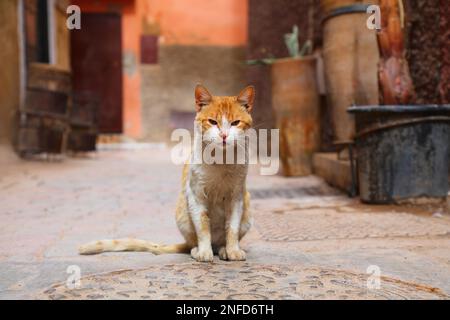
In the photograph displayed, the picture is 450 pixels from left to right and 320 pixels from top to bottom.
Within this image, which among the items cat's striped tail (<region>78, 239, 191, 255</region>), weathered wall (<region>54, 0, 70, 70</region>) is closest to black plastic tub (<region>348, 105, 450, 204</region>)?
cat's striped tail (<region>78, 239, 191, 255</region>)

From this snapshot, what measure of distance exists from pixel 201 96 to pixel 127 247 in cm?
72

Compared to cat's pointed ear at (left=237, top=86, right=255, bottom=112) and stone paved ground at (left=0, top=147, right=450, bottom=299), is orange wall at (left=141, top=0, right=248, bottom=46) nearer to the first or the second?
stone paved ground at (left=0, top=147, right=450, bottom=299)

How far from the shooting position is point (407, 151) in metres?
3.05

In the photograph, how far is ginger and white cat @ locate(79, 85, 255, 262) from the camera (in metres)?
1.82

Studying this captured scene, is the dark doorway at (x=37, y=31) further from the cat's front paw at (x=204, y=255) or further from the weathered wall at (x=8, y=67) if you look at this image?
the cat's front paw at (x=204, y=255)

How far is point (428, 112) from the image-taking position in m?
3.00

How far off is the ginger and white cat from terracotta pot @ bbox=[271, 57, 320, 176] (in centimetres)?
269

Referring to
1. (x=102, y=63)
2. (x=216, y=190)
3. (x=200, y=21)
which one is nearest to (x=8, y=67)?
(x=102, y=63)

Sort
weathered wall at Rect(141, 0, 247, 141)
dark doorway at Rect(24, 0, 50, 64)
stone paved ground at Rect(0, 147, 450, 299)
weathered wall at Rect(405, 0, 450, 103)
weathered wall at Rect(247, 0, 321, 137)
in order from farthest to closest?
1. weathered wall at Rect(141, 0, 247, 141)
2. dark doorway at Rect(24, 0, 50, 64)
3. weathered wall at Rect(247, 0, 321, 137)
4. weathered wall at Rect(405, 0, 450, 103)
5. stone paved ground at Rect(0, 147, 450, 299)

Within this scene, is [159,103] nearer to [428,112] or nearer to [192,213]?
[428,112]

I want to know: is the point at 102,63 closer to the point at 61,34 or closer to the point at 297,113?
the point at 61,34

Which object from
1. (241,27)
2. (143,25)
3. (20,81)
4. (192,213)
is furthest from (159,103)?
(192,213)

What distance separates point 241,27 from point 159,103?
2.31 metres

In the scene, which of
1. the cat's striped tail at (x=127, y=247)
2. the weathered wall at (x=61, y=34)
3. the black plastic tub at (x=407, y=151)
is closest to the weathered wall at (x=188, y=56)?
the weathered wall at (x=61, y=34)
